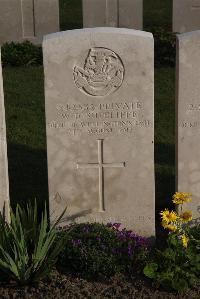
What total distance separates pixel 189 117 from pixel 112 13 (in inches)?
328

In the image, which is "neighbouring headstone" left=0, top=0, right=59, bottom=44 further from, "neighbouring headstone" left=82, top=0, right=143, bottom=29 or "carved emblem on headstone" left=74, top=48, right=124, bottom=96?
"carved emblem on headstone" left=74, top=48, right=124, bottom=96

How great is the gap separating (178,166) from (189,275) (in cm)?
110

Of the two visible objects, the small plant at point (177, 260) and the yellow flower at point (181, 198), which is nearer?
the small plant at point (177, 260)

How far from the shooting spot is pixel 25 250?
5570mm

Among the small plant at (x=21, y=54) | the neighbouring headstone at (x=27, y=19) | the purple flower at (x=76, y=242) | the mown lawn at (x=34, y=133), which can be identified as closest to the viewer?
the purple flower at (x=76, y=242)

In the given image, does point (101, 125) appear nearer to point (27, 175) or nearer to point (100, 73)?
point (100, 73)

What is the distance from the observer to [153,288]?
5781 mm

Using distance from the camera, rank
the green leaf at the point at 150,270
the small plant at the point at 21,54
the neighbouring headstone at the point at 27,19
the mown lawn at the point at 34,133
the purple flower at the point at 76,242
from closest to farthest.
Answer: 1. the green leaf at the point at 150,270
2. the purple flower at the point at 76,242
3. the mown lawn at the point at 34,133
4. the small plant at the point at 21,54
5. the neighbouring headstone at the point at 27,19

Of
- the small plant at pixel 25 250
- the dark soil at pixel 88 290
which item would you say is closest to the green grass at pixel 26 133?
the small plant at pixel 25 250

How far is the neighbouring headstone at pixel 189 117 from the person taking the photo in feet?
19.7

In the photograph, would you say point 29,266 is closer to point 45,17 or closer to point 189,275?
point 189,275

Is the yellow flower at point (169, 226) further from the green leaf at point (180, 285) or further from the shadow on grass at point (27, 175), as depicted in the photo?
the shadow on grass at point (27, 175)

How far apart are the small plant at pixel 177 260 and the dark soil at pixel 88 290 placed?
0.33ft

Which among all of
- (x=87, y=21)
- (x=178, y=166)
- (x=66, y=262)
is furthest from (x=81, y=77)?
(x=87, y=21)
